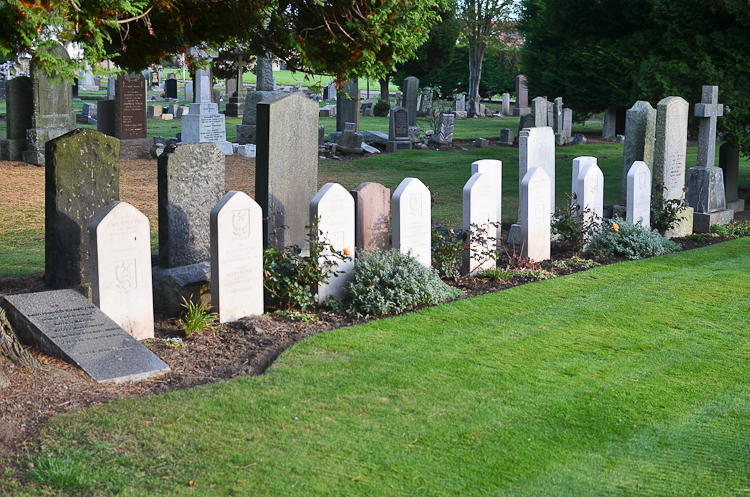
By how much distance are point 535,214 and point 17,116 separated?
12.9 m

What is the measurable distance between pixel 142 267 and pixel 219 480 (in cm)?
264

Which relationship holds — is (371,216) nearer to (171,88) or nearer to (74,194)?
(74,194)

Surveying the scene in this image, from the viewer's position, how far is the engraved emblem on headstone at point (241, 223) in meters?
6.20

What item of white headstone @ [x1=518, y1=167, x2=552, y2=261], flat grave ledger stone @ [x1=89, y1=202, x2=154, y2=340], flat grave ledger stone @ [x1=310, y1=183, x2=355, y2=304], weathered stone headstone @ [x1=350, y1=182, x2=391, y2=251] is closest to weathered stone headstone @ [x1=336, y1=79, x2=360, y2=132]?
white headstone @ [x1=518, y1=167, x2=552, y2=261]

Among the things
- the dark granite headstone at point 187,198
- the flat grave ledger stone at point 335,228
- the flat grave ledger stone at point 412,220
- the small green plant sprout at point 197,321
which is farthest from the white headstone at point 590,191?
the small green plant sprout at point 197,321

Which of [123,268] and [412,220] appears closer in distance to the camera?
[123,268]

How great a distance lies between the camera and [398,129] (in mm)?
22625

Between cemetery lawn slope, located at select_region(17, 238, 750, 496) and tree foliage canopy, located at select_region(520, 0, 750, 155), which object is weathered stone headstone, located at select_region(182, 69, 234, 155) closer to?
tree foliage canopy, located at select_region(520, 0, 750, 155)

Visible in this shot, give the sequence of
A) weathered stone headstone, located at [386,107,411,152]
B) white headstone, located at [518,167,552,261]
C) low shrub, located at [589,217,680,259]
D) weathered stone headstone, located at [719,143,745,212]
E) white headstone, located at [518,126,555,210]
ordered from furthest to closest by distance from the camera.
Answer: weathered stone headstone, located at [386,107,411,152], weathered stone headstone, located at [719,143,745,212], white headstone, located at [518,126,555,210], low shrub, located at [589,217,680,259], white headstone, located at [518,167,552,261]

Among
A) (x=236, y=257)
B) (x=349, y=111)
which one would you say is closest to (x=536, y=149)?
(x=236, y=257)

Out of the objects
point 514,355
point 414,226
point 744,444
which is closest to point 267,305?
point 414,226

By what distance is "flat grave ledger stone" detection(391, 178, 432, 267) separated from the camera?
7.23 meters

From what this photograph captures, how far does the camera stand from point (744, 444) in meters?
4.21

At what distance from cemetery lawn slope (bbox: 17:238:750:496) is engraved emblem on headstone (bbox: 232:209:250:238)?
3.71 feet
